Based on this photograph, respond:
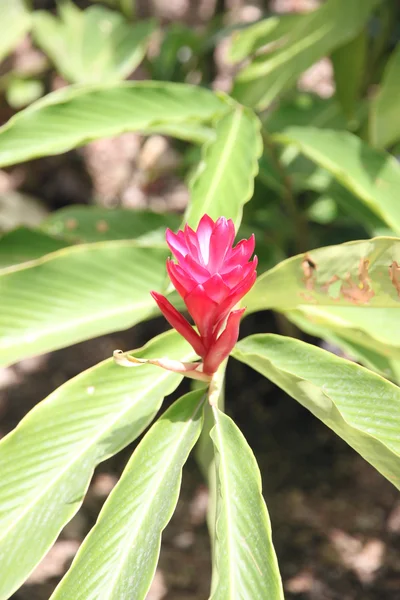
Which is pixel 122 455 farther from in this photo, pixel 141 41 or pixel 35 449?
pixel 141 41

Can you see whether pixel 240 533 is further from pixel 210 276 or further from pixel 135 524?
pixel 210 276

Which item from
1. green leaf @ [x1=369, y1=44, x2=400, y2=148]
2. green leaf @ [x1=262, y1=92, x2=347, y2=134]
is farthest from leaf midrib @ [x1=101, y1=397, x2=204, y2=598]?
green leaf @ [x1=262, y1=92, x2=347, y2=134]

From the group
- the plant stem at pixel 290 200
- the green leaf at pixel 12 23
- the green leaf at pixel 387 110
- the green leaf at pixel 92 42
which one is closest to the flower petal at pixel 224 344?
the plant stem at pixel 290 200

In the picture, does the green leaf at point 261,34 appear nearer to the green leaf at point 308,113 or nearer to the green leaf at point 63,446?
the green leaf at point 308,113

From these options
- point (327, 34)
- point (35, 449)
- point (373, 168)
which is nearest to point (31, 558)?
point (35, 449)

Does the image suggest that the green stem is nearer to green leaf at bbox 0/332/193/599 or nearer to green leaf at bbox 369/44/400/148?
green leaf at bbox 0/332/193/599
